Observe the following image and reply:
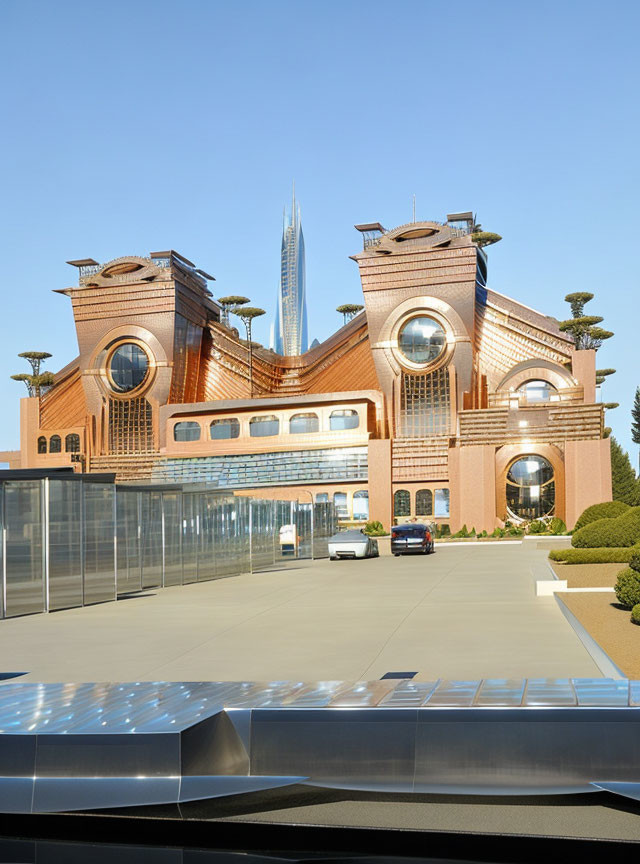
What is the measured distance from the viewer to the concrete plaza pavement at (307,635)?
1151cm

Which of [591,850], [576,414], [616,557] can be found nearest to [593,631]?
[591,850]

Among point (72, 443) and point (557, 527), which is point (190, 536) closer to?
point (557, 527)

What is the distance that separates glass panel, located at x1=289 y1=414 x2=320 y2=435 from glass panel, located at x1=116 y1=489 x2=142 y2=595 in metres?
43.1

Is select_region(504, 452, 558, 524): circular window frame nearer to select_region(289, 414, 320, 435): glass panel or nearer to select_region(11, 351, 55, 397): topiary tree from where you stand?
select_region(289, 414, 320, 435): glass panel

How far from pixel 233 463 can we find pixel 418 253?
20.4 meters

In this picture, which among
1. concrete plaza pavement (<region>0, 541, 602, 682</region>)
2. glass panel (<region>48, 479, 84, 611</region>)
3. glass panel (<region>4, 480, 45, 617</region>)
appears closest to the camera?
concrete plaza pavement (<region>0, 541, 602, 682</region>)

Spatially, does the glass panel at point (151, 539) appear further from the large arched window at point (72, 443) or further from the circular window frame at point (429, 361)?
the large arched window at point (72, 443)

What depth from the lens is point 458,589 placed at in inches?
890

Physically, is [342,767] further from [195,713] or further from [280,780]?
[195,713]

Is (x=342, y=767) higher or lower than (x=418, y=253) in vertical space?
lower

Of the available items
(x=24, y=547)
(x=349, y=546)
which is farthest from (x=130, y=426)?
(x=24, y=547)

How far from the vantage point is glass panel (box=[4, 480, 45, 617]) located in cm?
1875

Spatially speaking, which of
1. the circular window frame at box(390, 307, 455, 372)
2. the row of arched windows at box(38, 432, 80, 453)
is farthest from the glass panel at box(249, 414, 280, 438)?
the row of arched windows at box(38, 432, 80, 453)

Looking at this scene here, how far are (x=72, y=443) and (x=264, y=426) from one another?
1853cm
